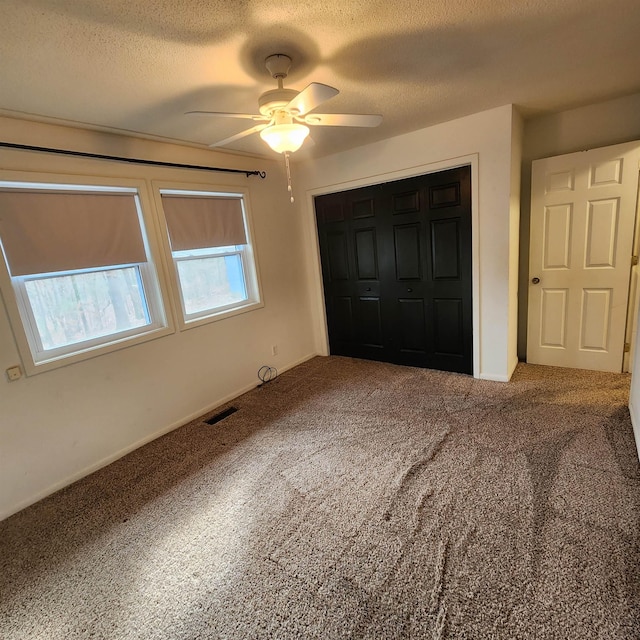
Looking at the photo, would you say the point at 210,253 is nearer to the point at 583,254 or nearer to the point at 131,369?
the point at 131,369

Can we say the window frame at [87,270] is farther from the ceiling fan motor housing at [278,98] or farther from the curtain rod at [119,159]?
the ceiling fan motor housing at [278,98]

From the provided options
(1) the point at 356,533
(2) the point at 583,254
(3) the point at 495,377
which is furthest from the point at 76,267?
Result: (2) the point at 583,254

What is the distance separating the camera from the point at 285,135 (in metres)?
1.81

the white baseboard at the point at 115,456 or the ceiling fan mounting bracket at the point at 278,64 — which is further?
the white baseboard at the point at 115,456

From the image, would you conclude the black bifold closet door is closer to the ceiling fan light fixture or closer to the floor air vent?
the floor air vent

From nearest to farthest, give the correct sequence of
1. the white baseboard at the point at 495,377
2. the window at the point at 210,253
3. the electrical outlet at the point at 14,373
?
1. the electrical outlet at the point at 14,373
2. the window at the point at 210,253
3. the white baseboard at the point at 495,377

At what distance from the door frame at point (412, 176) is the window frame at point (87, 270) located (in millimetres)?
1858

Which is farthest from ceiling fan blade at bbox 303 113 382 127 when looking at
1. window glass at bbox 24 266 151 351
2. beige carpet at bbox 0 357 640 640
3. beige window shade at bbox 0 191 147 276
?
beige carpet at bbox 0 357 640 640

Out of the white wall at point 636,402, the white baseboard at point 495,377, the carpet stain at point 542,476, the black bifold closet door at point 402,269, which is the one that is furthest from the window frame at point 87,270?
the white wall at point 636,402

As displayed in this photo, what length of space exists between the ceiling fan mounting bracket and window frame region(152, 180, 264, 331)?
4.88 feet

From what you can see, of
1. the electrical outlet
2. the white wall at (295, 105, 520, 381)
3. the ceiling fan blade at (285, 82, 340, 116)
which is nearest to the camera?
the ceiling fan blade at (285, 82, 340, 116)

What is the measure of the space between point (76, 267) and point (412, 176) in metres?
2.94

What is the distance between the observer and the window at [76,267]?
7.03 ft

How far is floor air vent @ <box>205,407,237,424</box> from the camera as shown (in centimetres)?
302
